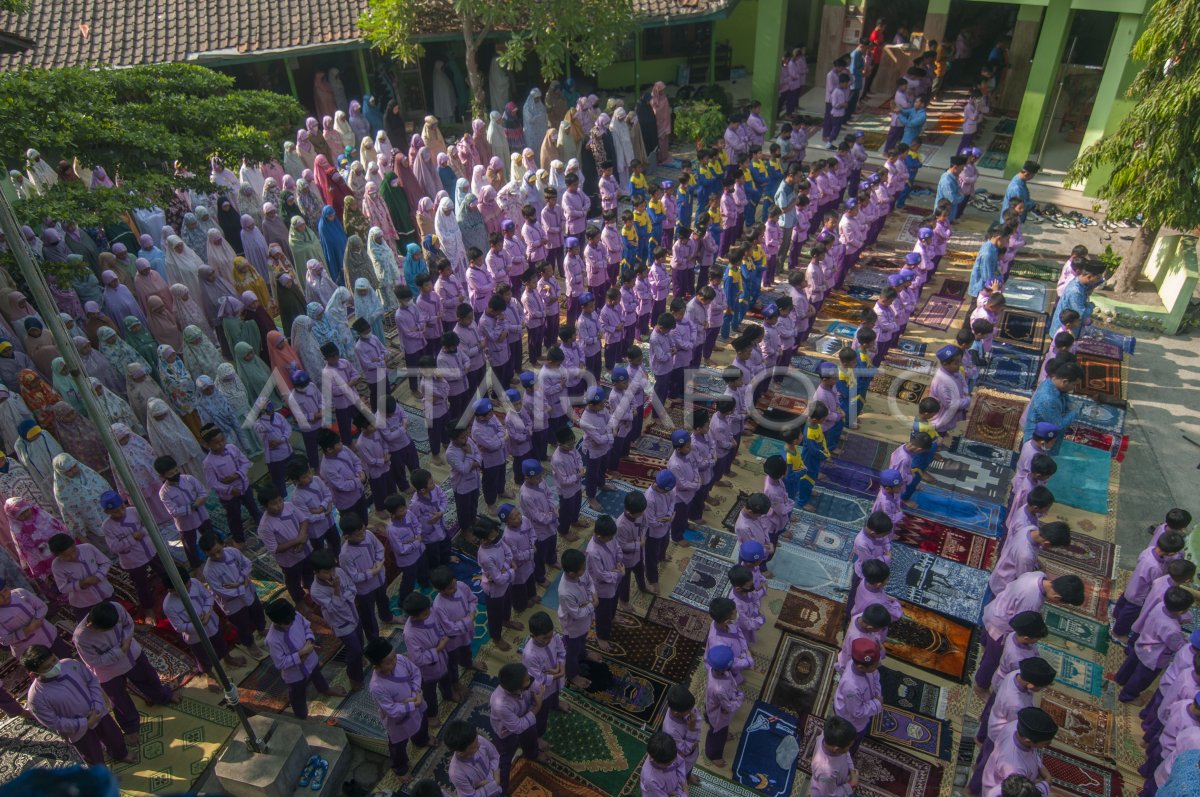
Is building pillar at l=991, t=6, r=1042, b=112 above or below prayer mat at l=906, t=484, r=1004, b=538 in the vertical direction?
above

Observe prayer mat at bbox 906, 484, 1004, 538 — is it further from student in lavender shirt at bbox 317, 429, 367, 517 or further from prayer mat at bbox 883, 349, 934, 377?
student in lavender shirt at bbox 317, 429, 367, 517

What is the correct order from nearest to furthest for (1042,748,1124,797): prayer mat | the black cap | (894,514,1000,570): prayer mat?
1. the black cap
2. (1042,748,1124,797): prayer mat
3. (894,514,1000,570): prayer mat

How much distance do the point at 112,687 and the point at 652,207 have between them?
9578 millimetres

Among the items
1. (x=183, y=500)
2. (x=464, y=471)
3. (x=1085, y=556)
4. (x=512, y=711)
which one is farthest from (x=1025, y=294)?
(x=183, y=500)

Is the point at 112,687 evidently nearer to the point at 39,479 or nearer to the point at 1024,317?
the point at 39,479

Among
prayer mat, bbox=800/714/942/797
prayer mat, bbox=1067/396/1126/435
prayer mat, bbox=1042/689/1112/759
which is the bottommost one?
prayer mat, bbox=1042/689/1112/759

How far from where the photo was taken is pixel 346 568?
23.0 feet

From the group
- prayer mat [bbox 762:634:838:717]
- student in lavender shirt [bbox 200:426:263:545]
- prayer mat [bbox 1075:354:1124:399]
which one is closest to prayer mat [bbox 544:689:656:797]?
prayer mat [bbox 762:634:838:717]

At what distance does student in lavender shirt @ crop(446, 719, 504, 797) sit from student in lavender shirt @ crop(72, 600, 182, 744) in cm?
280

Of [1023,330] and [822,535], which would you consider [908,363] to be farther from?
[822,535]

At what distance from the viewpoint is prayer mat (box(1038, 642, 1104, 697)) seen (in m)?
7.22

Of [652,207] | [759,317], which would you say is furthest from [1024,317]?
[652,207]

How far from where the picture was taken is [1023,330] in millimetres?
12156

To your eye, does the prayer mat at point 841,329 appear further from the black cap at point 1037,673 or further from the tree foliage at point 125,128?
the tree foliage at point 125,128
